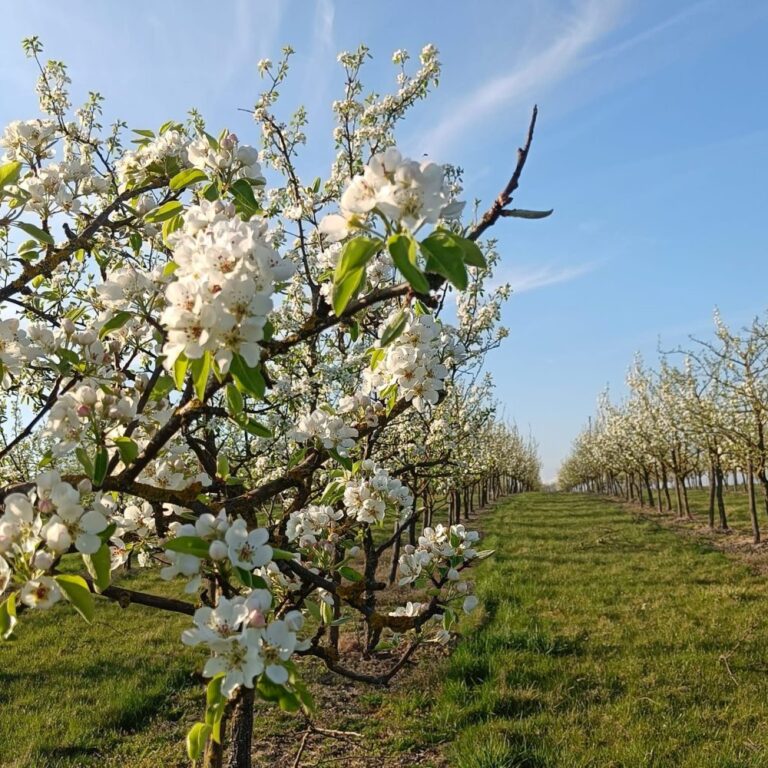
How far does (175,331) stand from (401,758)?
12.5ft

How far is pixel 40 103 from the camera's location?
4336 millimetres

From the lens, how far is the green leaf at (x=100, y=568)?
1.20 m

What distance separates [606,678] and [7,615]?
4.97m

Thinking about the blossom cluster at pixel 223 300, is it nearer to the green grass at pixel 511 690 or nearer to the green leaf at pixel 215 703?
the green leaf at pixel 215 703

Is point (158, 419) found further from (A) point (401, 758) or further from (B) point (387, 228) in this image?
(A) point (401, 758)

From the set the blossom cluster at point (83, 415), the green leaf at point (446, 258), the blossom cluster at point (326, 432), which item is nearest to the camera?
the green leaf at point (446, 258)

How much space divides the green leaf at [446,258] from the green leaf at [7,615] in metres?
0.95

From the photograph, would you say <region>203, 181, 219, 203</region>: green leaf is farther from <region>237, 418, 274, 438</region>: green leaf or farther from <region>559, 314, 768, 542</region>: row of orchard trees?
<region>559, 314, 768, 542</region>: row of orchard trees

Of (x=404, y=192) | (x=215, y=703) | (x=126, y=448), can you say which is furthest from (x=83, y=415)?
(x=404, y=192)

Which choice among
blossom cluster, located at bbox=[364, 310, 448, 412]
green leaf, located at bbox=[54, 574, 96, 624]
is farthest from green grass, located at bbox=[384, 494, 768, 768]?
green leaf, located at bbox=[54, 574, 96, 624]

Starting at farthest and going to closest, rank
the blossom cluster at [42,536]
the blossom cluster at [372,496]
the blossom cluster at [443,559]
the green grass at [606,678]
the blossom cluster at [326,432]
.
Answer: the green grass at [606,678] < the blossom cluster at [443,559] < the blossom cluster at [372,496] < the blossom cluster at [326,432] < the blossom cluster at [42,536]

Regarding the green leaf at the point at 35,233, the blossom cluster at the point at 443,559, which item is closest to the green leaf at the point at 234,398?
the green leaf at the point at 35,233

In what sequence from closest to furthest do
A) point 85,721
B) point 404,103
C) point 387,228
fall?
point 387,228, point 85,721, point 404,103

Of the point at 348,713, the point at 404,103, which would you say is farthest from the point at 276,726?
the point at 404,103
